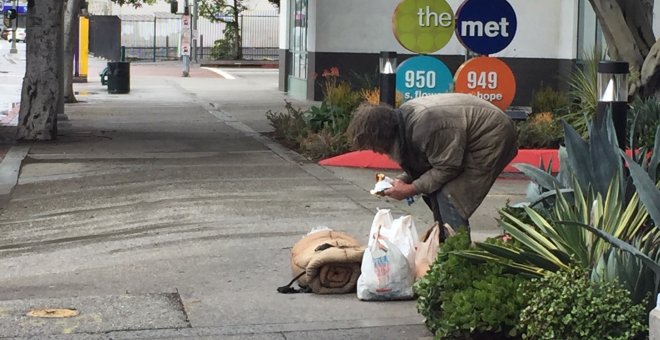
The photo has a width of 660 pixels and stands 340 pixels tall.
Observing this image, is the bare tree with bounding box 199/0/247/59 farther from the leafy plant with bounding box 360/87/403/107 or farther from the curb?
the curb

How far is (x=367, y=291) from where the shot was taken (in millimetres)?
6590

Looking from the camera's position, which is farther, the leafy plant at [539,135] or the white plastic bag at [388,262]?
the leafy plant at [539,135]

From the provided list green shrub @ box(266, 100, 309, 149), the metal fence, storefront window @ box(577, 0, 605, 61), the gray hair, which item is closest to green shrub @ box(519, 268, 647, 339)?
the gray hair

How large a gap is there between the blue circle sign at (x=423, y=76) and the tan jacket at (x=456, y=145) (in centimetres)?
669

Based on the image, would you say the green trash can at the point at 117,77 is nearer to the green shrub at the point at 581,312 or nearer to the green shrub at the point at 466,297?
the green shrub at the point at 466,297

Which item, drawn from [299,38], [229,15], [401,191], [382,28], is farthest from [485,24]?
[229,15]

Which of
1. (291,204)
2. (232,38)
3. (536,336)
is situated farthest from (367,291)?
(232,38)

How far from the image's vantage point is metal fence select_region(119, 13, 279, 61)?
50125 millimetres

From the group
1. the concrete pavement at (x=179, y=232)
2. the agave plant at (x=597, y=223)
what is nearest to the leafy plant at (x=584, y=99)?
the concrete pavement at (x=179, y=232)

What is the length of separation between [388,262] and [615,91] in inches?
65.9

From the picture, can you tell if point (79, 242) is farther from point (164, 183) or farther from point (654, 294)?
point (654, 294)

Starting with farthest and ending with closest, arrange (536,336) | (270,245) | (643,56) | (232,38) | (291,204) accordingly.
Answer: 1. (232,38)
2. (643,56)
3. (291,204)
4. (270,245)
5. (536,336)

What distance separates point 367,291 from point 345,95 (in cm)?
911

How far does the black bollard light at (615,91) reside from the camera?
616cm
